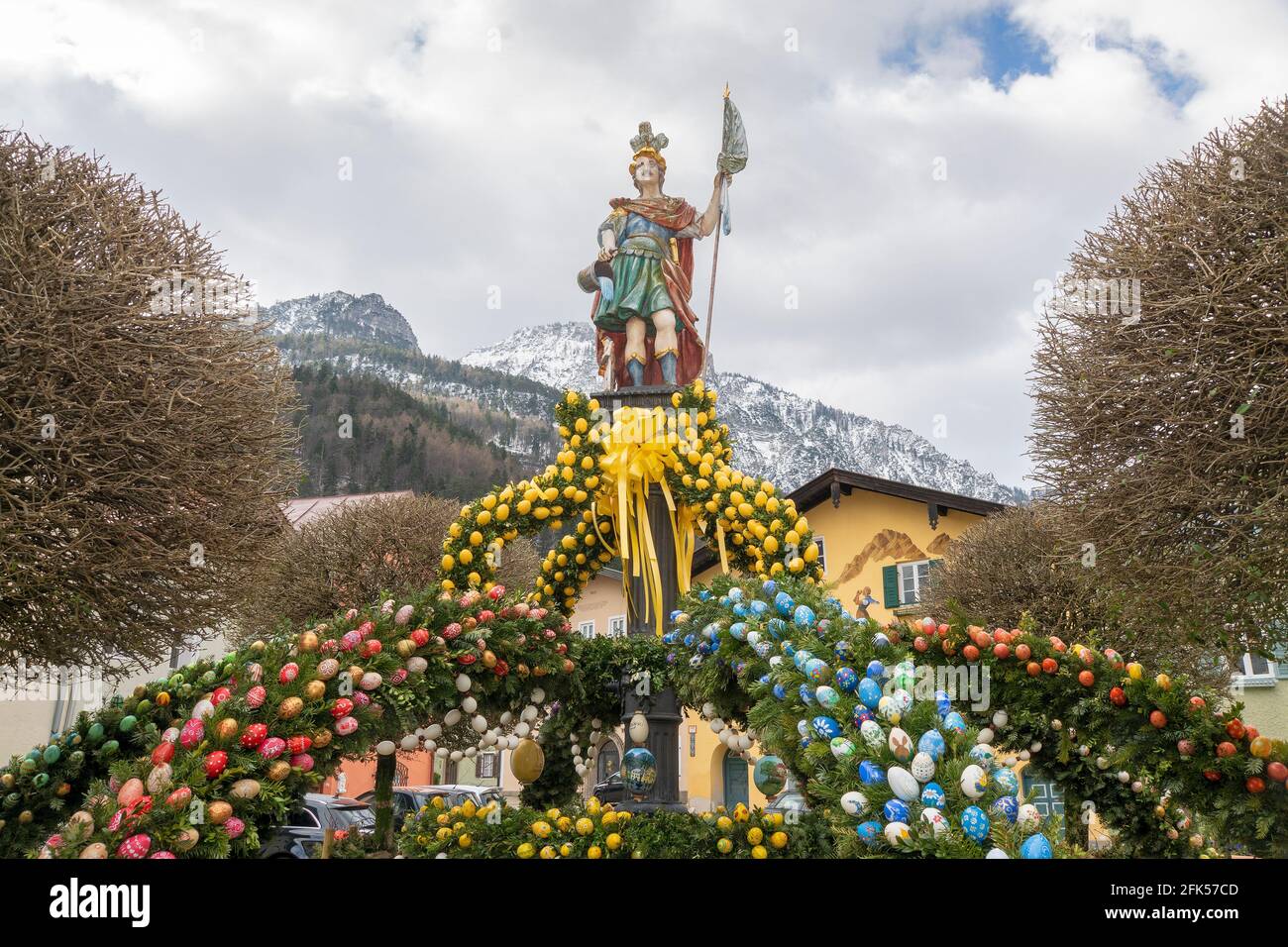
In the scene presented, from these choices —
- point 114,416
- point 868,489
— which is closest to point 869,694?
point 114,416

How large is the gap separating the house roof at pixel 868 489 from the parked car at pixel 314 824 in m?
8.10

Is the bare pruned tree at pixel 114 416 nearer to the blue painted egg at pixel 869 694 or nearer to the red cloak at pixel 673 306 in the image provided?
the red cloak at pixel 673 306

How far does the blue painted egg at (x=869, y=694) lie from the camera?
13.5ft

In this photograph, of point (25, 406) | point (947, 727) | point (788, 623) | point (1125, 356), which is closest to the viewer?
point (947, 727)

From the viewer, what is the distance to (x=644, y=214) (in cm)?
855

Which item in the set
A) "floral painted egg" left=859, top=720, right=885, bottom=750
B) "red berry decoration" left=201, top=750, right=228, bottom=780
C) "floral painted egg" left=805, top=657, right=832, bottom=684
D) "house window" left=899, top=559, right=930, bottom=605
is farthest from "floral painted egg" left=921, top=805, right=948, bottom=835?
"house window" left=899, top=559, right=930, bottom=605

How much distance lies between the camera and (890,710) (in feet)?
13.0

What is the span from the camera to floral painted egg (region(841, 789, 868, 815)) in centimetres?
364

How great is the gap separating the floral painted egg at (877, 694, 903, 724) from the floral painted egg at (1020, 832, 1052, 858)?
35.4 inches

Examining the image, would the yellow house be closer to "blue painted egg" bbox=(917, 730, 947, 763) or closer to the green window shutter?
the green window shutter
